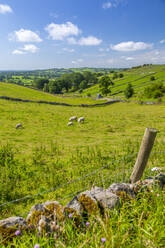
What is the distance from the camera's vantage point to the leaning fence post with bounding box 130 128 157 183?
4.58m

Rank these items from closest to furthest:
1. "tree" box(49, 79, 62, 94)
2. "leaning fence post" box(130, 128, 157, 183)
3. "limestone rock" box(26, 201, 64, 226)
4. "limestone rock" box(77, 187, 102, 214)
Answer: "limestone rock" box(26, 201, 64, 226) → "limestone rock" box(77, 187, 102, 214) → "leaning fence post" box(130, 128, 157, 183) → "tree" box(49, 79, 62, 94)

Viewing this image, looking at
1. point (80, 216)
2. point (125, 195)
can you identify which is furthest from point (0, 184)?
point (125, 195)

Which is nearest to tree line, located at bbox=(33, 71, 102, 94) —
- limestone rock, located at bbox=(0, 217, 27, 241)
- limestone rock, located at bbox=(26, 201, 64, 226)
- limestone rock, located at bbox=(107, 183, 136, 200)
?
limestone rock, located at bbox=(107, 183, 136, 200)

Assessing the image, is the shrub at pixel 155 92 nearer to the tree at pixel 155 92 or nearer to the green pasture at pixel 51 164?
the tree at pixel 155 92

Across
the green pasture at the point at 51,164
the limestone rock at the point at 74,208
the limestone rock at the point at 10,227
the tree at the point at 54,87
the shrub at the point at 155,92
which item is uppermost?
the tree at the point at 54,87

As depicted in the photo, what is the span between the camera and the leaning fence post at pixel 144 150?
458cm

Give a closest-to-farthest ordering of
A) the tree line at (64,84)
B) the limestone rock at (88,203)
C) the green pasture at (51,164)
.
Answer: the limestone rock at (88,203) < the green pasture at (51,164) < the tree line at (64,84)

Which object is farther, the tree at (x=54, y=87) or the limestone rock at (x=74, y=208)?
the tree at (x=54, y=87)

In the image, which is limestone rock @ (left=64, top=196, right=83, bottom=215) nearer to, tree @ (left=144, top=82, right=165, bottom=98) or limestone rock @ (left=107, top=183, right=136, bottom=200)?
limestone rock @ (left=107, top=183, right=136, bottom=200)

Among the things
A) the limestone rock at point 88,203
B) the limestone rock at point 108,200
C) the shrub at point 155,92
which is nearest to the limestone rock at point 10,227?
the limestone rock at point 88,203

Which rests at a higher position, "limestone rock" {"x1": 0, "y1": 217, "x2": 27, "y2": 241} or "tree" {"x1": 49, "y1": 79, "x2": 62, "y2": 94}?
"tree" {"x1": 49, "y1": 79, "x2": 62, "y2": 94}

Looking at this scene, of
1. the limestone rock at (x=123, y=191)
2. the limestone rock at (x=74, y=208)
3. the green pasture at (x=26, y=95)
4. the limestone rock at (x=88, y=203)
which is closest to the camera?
the limestone rock at (x=74, y=208)

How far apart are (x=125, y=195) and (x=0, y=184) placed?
556 cm

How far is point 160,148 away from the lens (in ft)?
36.3
